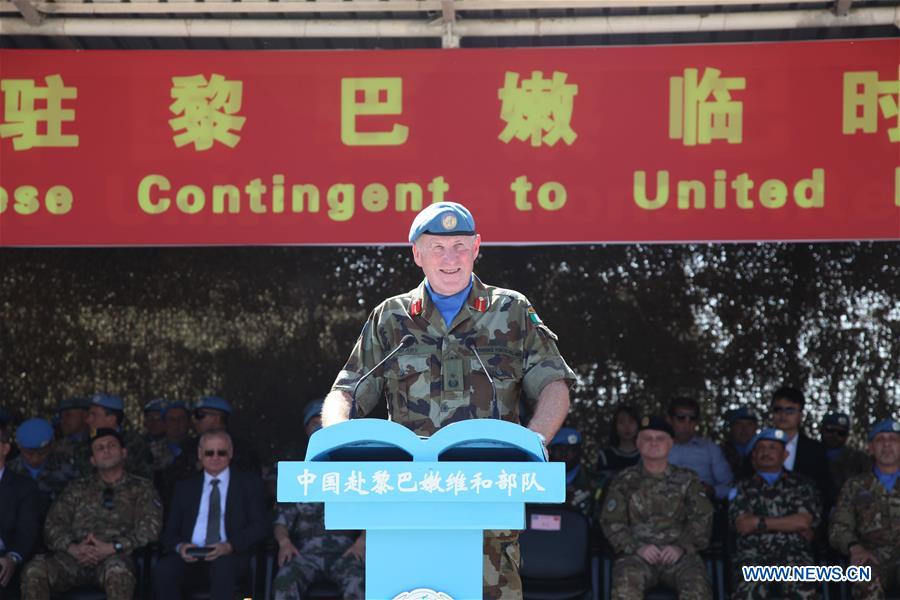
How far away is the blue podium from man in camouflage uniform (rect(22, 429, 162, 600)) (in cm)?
405

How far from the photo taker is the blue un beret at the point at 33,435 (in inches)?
274

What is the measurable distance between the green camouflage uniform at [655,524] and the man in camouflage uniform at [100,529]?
229 centimetres

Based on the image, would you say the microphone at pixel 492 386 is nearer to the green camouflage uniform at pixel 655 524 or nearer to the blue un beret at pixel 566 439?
the green camouflage uniform at pixel 655 524

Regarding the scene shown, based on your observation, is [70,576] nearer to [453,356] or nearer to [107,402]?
[107,402]

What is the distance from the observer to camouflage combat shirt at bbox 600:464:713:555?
19.5 ft

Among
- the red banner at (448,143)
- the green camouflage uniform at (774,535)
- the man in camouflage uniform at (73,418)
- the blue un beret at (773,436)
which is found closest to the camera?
the red banner at (448,143)

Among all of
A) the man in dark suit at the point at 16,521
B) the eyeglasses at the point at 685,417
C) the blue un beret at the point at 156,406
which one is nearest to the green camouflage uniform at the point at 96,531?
the man in dark suit at the point at 16,521

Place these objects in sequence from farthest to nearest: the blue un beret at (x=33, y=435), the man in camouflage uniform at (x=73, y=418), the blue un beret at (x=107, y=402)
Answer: the man in camouflage uniform at (x=73, y=418) → the blue un beret at (x=107, y=402) → the blue un beret at (x=33, y=435)

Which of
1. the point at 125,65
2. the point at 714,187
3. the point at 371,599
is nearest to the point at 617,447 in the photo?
the point at 714,187

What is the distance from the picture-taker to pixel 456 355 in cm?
305

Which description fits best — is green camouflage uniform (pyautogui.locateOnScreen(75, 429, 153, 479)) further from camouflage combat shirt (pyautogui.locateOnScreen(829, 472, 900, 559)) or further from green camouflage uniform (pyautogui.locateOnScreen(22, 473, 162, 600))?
camouflage combat shirt (pyautogui.locateOnScreen(829, 472, 900, 559))

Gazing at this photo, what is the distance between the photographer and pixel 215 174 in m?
5.41

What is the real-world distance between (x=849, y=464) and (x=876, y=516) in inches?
76.3

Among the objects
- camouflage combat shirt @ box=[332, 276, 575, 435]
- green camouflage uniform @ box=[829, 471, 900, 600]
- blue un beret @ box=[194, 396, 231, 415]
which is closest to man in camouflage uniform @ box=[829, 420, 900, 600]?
green camouflage uniform @ box=[829, 471, 900, 600]
